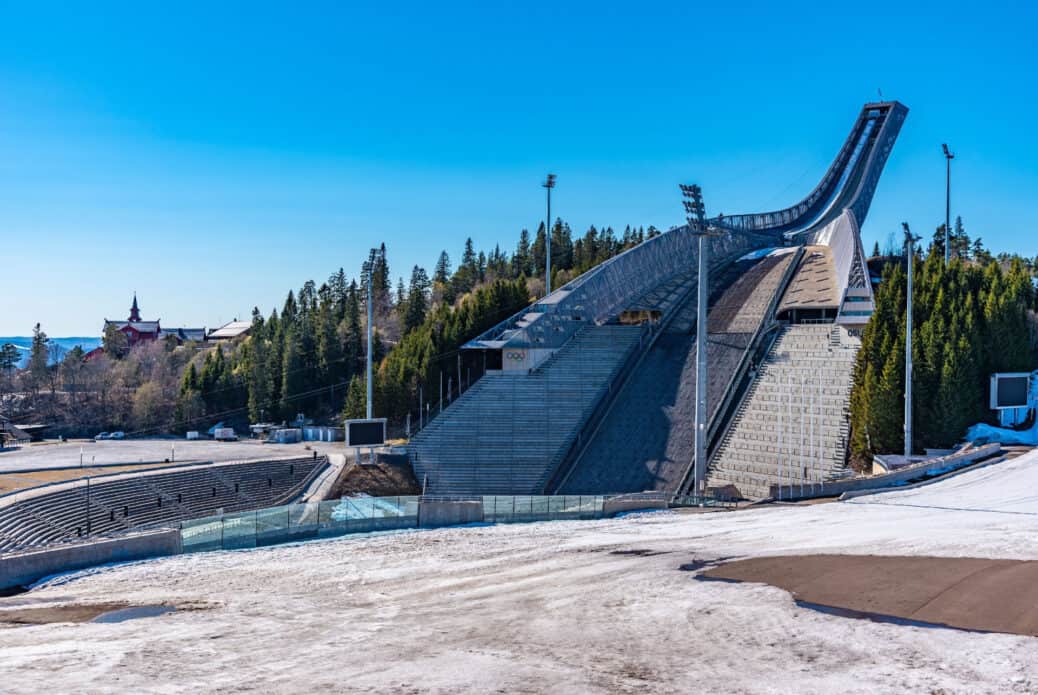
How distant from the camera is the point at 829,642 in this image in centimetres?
1032

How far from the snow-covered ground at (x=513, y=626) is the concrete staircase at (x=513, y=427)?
60.2 ft

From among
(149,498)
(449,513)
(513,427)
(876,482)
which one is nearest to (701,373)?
(876,482)

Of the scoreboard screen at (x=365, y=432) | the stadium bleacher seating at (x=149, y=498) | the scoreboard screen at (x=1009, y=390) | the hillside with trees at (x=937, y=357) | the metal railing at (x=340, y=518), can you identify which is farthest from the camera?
the scoreboard screen at (x=365, y=432)

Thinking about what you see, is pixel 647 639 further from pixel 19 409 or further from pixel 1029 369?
pixel 19 409

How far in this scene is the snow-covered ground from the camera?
930 cm

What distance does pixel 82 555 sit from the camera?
1731cm

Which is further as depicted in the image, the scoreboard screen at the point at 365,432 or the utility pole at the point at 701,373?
the scoreboard screen at the point at 365,432

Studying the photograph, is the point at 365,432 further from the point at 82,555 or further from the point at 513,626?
the point at 513,626

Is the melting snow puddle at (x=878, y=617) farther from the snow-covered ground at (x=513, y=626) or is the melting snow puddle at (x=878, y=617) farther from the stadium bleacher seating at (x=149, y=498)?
the stadium bleacher seating at (x=149, y=498)

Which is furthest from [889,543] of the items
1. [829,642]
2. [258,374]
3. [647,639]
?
[258,374]

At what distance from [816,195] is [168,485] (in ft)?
236

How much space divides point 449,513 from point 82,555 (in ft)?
28.1

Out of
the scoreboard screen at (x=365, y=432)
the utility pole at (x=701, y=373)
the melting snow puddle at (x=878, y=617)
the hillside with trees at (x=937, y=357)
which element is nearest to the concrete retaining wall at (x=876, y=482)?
the utility pole at (x=701, y=373)

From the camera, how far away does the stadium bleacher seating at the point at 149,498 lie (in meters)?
26.5
